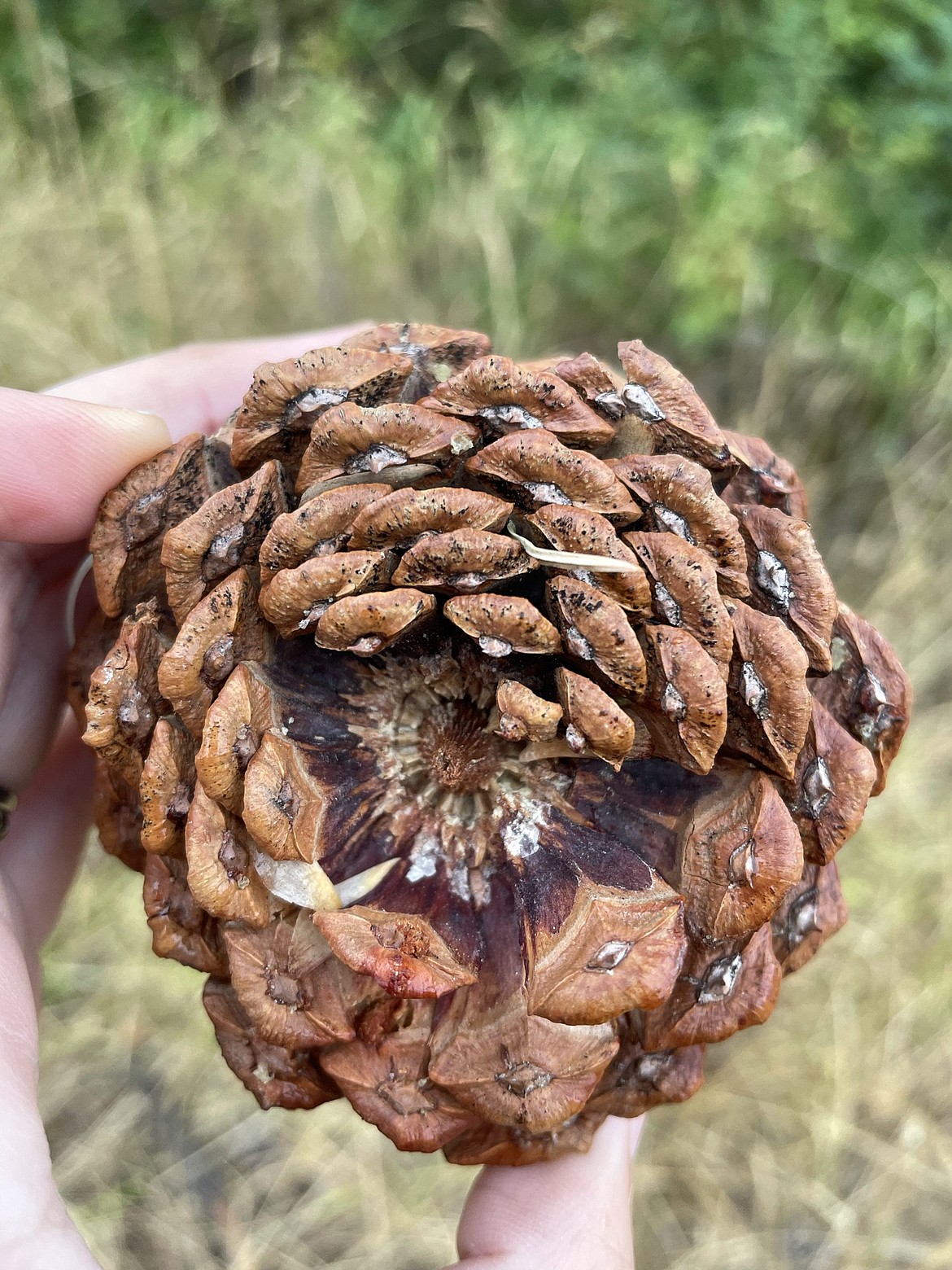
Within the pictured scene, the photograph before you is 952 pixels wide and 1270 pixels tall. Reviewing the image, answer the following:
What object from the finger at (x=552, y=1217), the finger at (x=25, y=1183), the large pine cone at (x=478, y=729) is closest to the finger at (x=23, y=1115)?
the finger at (x=25, y=1183)

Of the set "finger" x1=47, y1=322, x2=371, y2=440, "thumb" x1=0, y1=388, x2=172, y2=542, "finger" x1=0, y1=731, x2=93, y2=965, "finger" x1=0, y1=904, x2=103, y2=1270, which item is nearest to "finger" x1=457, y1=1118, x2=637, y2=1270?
"finger" x1=0, y1=904, x2=103, y2=1270

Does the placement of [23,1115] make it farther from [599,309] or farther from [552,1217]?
[599,309]

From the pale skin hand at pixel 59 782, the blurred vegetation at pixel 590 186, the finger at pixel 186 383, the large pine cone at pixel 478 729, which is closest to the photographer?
the large pine cone at pixel 478 729

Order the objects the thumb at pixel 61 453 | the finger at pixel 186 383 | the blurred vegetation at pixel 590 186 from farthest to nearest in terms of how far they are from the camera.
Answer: the blurred vegetation at pixel 590 186 < the finger at pixel 186 383 < the thumb at pixel 61 453

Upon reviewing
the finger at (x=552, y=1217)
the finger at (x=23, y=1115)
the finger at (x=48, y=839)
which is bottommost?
the finger at (x=552, y=1217)

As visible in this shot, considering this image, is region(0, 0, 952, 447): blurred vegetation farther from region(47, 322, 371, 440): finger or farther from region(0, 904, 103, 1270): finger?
region(0, 904, 103, 1270): finger

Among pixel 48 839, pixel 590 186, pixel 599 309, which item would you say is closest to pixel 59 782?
pixel 48 839

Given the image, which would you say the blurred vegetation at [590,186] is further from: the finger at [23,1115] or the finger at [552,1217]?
the finger at [552,1217]
